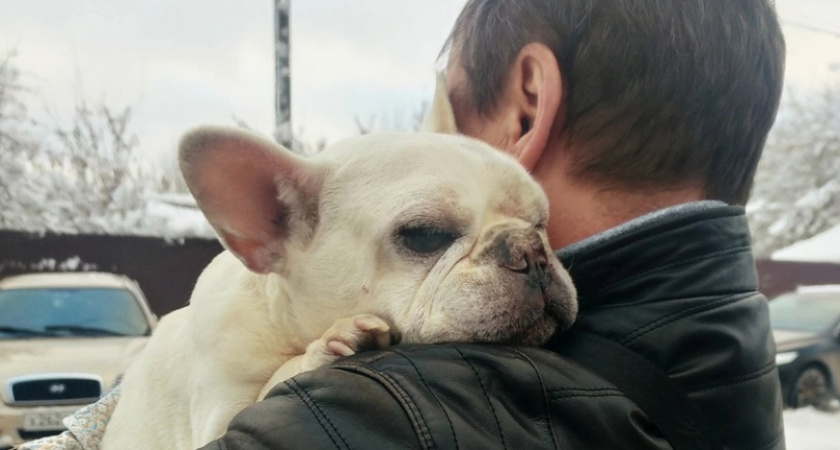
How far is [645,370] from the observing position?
462 millimetres

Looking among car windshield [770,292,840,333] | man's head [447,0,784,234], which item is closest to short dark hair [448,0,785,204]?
man's head [447,0,784,234]

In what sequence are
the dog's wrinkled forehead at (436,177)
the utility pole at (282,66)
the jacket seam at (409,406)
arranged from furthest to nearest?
1. the utility pole at (282,66)
2. the dog's wrinkled forehead at (436,177)
3. the jacket seam at (409,406)

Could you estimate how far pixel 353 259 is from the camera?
614 millimetres

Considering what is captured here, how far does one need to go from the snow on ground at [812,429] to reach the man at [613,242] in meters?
2.76

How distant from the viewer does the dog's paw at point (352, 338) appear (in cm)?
53

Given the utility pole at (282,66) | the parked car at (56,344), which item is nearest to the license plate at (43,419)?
the parked car at (56,344)

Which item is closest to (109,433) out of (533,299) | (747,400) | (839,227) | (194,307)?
(194,307)

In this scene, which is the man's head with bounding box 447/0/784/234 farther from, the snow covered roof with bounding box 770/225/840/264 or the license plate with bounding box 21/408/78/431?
the snow covered roof with bounding box 770/225/840/264

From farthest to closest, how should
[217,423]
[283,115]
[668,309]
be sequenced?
[283,115] → [217,423] → [668,309]

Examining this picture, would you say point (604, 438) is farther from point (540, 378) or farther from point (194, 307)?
point (194, 307)

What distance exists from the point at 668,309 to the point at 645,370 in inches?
1.9

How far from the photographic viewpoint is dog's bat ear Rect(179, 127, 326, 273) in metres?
0.61

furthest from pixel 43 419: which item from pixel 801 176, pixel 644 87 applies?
pixel 801 176

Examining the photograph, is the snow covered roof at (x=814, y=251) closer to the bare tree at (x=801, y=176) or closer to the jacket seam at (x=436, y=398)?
the bare tree at (x=801, y=176)
